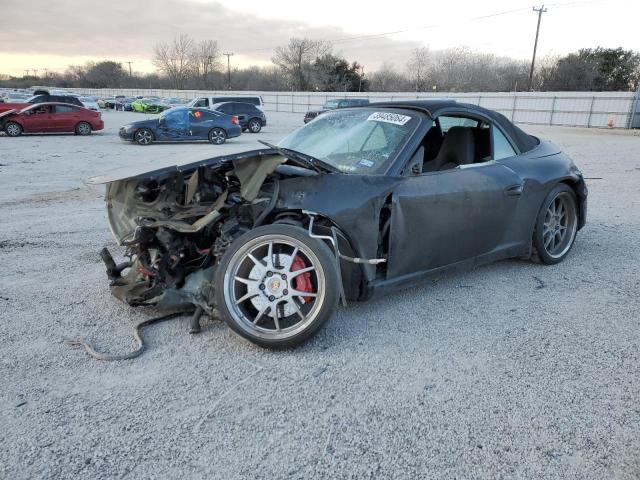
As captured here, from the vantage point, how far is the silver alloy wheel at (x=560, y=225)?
4.63 metres

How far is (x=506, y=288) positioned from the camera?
13.4 ft

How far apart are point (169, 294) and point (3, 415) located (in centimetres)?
116

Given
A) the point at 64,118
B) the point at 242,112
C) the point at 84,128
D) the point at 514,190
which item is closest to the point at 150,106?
the point at 242,112

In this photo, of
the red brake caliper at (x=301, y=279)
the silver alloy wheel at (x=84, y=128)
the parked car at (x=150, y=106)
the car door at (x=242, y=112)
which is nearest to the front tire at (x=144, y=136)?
the silver alloy wheel at (x=84, y=128)

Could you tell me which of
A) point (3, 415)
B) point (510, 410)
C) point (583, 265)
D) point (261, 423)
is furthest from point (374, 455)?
point (583, 265)

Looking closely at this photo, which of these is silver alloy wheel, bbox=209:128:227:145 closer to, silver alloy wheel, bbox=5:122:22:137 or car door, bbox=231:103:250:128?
car door, bbox=231:103:250:128

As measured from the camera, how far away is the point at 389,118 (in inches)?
154

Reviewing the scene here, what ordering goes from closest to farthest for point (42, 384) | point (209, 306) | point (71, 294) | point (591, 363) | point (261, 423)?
point (261, 423) → point (42, 384) → point (591, 363) → point (209, 306) → point (71, 294)

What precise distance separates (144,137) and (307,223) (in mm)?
15695

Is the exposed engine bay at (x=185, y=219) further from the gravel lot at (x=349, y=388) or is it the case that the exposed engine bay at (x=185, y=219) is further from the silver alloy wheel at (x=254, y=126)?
the silver alloy wheel at (x=254, y=126)

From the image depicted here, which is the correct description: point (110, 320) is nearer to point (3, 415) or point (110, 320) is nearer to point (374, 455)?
point (3, 415)

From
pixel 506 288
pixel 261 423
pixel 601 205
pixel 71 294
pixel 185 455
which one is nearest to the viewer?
pixel 185 455

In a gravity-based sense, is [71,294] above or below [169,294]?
below

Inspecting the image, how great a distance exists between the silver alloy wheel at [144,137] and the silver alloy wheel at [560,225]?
15.5m
